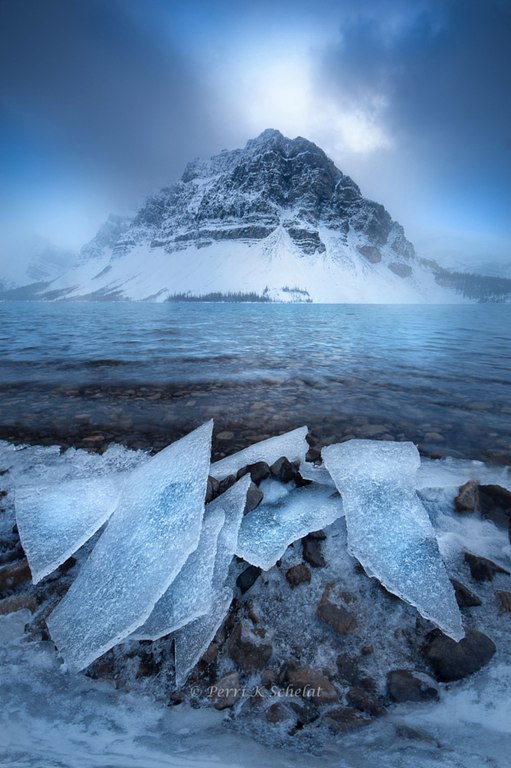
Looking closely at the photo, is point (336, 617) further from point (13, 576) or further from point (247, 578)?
point (13, 576)

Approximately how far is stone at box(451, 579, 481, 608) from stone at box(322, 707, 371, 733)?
0.89 m

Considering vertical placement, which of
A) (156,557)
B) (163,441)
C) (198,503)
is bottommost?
(163,441)

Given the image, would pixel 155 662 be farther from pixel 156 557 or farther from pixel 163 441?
pixel 163 441

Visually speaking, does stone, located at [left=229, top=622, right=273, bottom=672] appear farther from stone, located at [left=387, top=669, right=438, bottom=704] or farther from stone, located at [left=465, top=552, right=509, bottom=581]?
stone, located at [left=465, top=552, right=509, bottom=581]

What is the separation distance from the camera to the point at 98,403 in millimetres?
6000

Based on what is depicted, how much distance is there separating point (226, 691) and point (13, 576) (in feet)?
5.02

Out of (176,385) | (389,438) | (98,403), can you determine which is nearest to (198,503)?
(389,438)

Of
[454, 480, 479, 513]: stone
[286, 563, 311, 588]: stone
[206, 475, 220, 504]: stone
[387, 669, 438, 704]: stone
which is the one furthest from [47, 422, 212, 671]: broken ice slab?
[454, 480, 479, 513]: stone

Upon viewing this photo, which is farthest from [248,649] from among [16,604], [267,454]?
[267,454]

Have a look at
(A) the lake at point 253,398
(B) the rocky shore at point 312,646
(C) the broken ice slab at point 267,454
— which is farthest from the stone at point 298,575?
(A) the lake at point 253,398

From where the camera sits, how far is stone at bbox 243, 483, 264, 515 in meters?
2.60

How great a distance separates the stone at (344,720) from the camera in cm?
146

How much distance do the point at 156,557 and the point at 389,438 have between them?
3582 mm

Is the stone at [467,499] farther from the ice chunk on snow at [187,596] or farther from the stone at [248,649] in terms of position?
the ice chunk on snow at [187,596]
